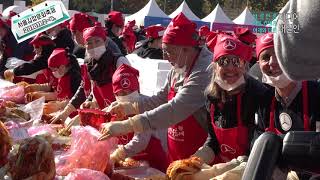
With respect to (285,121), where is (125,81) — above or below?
below

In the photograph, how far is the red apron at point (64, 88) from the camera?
16.4 ft

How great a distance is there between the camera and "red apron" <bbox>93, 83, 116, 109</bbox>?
4.00 meters

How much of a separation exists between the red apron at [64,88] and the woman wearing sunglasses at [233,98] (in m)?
2.66

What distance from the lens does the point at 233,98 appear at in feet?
8.21

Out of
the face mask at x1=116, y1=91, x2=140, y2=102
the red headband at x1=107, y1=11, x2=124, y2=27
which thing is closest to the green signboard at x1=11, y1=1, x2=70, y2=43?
the red headband at x1=107, y1=11, x2=124, y2=27

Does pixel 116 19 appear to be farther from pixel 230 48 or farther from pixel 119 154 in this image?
pixel 230 48

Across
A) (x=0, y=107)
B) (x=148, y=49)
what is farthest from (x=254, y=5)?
(x=0, y=107)

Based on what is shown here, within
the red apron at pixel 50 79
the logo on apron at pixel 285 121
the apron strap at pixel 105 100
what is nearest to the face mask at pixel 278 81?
the logo on apron at pixel 285 121

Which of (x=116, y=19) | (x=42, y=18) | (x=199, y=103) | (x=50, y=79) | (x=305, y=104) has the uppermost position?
(x=305, y=104)

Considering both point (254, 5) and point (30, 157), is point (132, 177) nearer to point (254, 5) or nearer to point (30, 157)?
point (30, 157)

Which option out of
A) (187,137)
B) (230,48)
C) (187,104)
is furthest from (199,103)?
(230,48)

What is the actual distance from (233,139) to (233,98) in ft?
0.65

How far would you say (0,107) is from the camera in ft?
12.0

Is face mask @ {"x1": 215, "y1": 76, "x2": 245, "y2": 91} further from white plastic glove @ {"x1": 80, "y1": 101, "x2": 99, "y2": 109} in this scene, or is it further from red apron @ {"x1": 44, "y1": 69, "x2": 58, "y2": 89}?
red apron @ {"x1": 44, "y1": 69, "x2": 58, "y2": 89}
